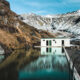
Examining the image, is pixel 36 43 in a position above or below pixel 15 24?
below

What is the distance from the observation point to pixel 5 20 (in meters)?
72.8

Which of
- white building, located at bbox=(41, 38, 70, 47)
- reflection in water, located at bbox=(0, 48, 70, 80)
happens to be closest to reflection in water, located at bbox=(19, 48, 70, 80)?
reflection in water, located at bbox=(0, 48, 70, 80)

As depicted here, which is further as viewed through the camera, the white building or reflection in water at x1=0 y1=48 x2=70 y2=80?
the white building

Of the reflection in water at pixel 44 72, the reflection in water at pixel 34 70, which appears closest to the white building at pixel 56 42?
the reflection in water at pixel 34 70

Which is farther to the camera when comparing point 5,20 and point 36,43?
point 36,43

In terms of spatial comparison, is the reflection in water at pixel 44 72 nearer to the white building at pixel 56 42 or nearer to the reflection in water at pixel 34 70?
the reflection in water at pixel 34 70

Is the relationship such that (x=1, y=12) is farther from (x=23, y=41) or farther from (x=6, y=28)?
(x=23, y=41)

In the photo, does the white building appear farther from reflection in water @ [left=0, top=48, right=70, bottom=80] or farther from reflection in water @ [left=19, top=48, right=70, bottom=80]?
reflection in water @ [left=19, top=48, right=70, bottom=80]

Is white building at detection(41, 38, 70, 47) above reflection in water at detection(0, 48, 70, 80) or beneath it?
above

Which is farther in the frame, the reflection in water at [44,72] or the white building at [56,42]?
the white building at [56,42]

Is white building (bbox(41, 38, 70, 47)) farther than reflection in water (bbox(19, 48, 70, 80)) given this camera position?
Yes

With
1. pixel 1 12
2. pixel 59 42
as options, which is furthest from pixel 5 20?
pixel 59 42

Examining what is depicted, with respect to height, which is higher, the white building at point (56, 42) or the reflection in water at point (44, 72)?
the white building at point (56, 42)

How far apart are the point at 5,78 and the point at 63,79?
695 centimetres
